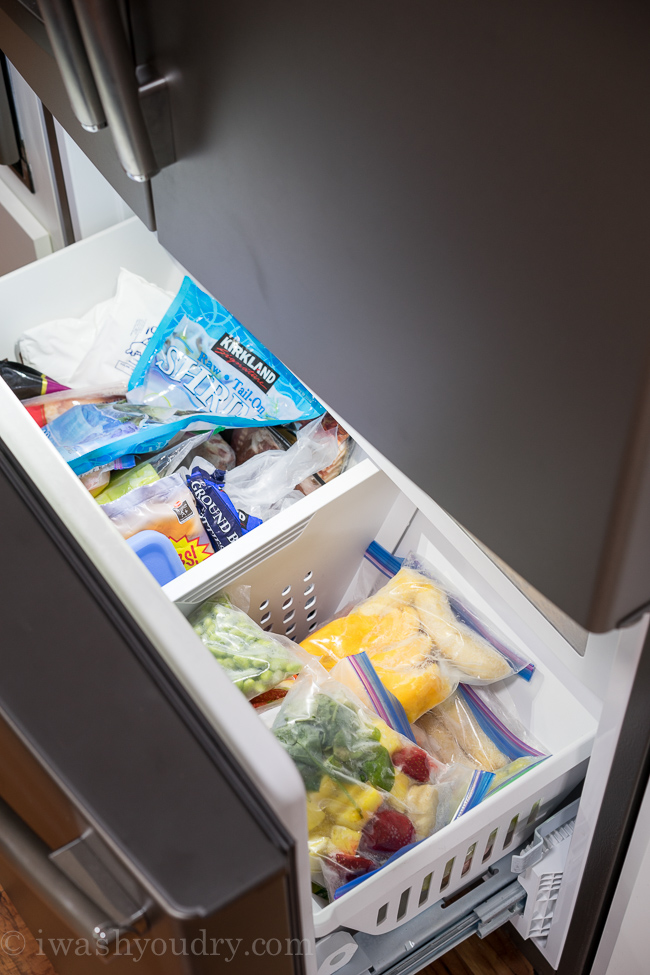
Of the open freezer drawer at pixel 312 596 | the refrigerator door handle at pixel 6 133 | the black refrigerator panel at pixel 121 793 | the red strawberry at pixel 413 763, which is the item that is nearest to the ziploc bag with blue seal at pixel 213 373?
Result: the open freezer drawer at pixel 312 596

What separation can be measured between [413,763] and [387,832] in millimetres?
66

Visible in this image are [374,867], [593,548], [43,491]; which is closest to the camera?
[593,548]

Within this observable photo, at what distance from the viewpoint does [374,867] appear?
71cm

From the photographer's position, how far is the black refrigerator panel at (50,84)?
1.94ft

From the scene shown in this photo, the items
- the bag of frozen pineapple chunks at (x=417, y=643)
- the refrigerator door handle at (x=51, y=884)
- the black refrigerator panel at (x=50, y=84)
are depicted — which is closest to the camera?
the refrigerator door handle at (x=51, y=884)

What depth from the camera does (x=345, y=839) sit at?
71 centimetres

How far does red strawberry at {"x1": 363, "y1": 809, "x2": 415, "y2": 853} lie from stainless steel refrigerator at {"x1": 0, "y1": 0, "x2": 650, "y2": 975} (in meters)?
0.16

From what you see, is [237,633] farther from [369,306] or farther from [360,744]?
[369,306]

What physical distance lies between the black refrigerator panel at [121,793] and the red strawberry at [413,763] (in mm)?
269

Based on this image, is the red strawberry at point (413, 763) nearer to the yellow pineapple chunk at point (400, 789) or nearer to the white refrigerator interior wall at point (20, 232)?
the yellow pineapple chunk at point (400, 789)

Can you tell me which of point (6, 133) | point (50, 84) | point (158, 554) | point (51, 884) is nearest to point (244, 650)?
point (158, 554)

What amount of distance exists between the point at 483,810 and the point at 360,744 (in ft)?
0.37

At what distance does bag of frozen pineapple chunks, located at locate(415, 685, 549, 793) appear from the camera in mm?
827

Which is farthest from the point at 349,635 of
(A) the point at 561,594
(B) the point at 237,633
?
(A) the point at 561,594
